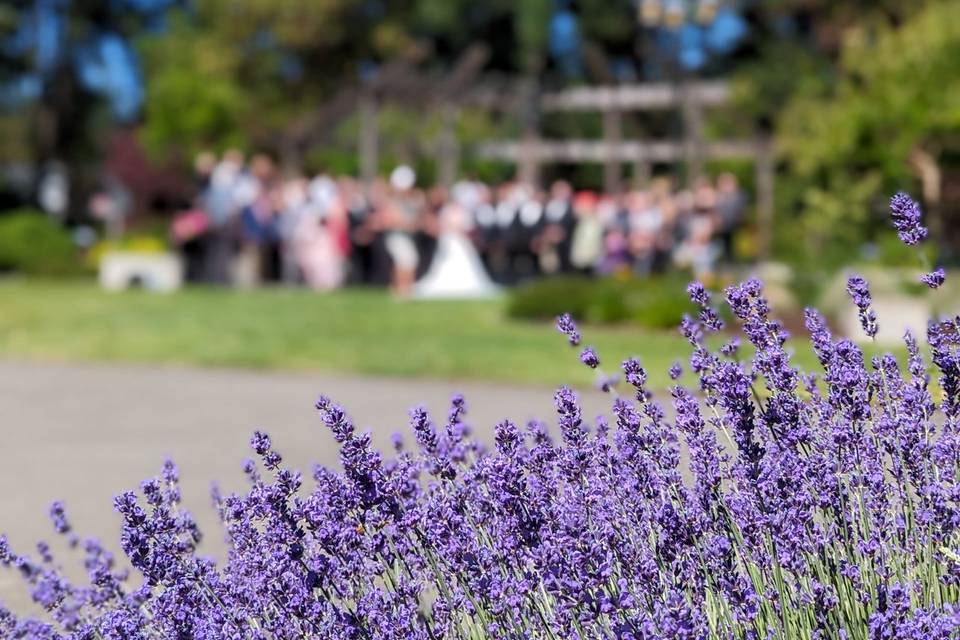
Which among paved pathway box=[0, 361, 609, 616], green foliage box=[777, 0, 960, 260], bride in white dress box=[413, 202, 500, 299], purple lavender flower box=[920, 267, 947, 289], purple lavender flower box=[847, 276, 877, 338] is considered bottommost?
paved pathway box=[0, 361, 609, 616]

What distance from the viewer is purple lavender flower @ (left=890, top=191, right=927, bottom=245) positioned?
3115 millimetres

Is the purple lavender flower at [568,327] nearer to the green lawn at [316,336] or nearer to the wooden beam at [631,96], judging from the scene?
the green lawn at [316,336]

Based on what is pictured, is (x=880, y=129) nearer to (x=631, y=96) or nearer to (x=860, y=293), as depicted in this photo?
(x=631, y=96)

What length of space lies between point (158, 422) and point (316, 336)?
17.8 feet

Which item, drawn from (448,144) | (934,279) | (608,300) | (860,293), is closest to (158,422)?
(860,293)

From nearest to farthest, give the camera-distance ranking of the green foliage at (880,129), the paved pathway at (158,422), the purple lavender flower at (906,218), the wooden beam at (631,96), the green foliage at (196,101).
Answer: the purple lavender flower at (906,218), the paved pathway at (158,422), the green foliage at (880,129), the wooden beam at (631,96), the green foliage at (196,101)

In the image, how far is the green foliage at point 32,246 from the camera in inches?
1190

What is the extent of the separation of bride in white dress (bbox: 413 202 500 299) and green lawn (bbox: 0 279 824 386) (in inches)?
96.9

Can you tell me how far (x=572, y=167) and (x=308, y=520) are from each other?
4894 cm

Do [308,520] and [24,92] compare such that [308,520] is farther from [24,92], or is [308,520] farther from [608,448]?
[24,92]

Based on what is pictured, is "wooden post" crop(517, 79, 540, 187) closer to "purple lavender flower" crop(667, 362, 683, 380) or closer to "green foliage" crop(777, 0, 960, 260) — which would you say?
"green foliage" crop(777, 0, 960, 260)

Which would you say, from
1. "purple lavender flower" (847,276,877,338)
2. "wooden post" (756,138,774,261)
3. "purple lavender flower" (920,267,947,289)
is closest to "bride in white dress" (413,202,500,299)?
"wooden post" (756,138,774,261)

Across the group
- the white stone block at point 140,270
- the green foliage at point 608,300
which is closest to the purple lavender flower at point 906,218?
the green foliage at point 608,300

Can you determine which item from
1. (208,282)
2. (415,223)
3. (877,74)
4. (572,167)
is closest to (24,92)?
(572,167)
